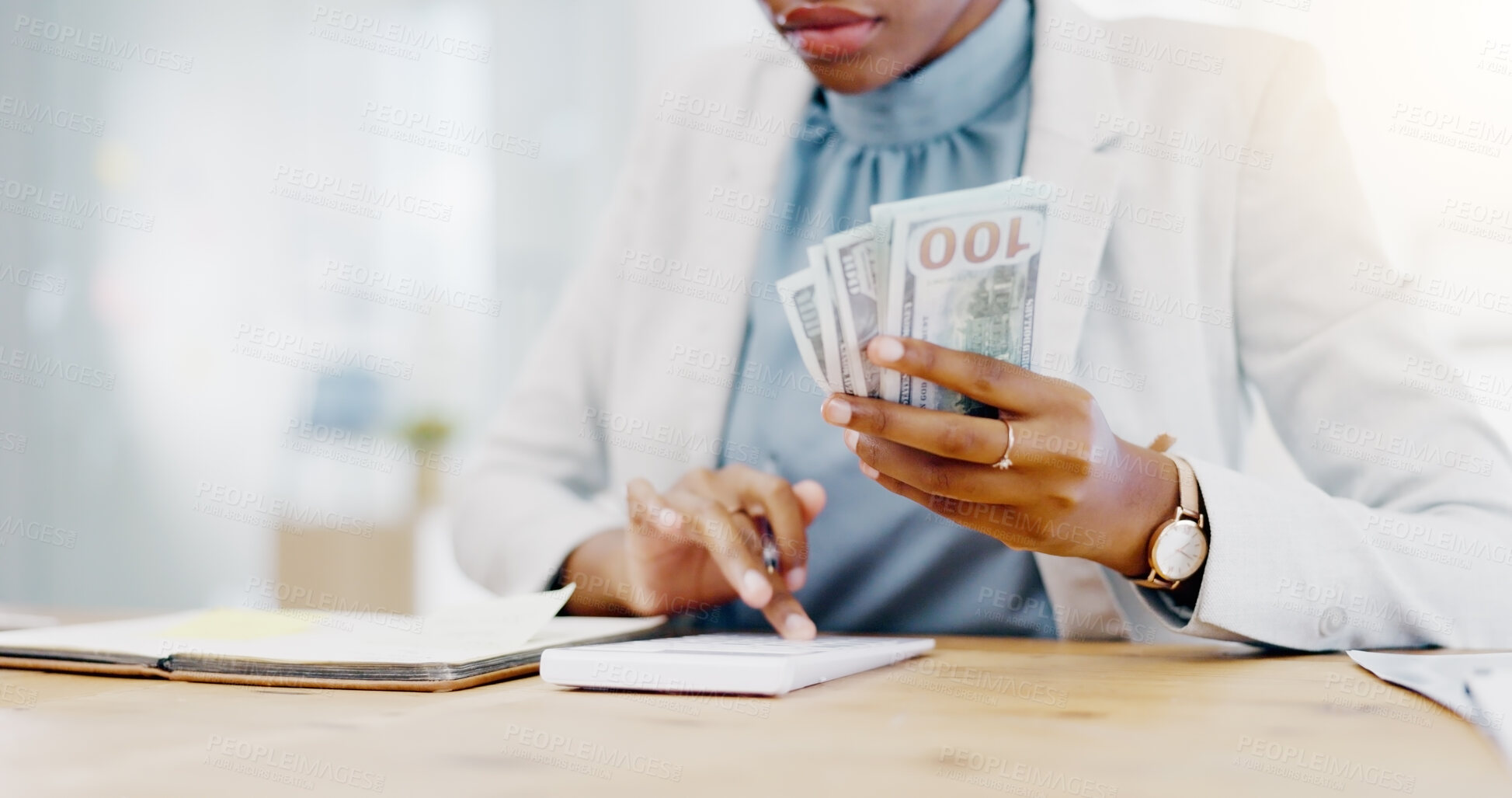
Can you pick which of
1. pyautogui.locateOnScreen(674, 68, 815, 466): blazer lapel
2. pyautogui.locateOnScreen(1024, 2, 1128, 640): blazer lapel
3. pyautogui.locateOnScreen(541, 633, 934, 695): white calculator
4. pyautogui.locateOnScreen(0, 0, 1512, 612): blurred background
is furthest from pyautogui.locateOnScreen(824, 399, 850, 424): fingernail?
pyautogui.locateOnScreen(0, 0, 1512, 612): blurred background

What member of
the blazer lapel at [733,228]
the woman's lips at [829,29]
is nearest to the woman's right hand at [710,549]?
the blazer lapel at [733,228]

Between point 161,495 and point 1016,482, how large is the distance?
3099 mm

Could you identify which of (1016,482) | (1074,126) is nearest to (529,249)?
(1074,126)

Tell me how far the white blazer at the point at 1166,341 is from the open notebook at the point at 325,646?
1.12 feet

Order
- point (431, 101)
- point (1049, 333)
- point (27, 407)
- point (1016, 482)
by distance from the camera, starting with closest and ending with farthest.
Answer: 1. point (1016, 482)
2. point (1049, 333)
3. point (27, 407)
4. point (431, 101)

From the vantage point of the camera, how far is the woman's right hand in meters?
0.99

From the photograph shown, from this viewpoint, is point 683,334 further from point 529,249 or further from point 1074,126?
point 529,249

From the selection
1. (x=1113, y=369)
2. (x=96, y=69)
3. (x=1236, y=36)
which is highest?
(x=96, y=69)

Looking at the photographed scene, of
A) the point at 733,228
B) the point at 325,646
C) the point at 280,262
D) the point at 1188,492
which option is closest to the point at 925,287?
the point at 1188,492

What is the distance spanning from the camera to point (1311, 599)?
0.87 m

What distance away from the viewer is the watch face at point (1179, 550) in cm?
85

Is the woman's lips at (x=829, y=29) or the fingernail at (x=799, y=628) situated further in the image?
the woman's lips at (x=829, y=29)

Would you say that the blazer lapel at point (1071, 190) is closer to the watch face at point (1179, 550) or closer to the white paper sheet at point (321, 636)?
the watch face at point (1179, 550)

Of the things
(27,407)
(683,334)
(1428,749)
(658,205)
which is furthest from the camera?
(27,407)
